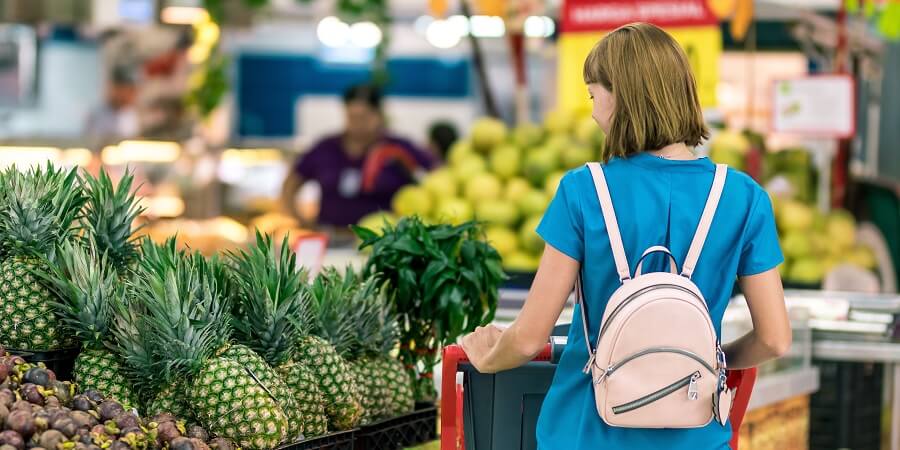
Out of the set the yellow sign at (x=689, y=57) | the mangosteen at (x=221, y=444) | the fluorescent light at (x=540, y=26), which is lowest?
the mangosteen at (x=221, y=444)

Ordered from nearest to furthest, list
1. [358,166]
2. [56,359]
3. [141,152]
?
[56,359]
[358,166]
[141,152]

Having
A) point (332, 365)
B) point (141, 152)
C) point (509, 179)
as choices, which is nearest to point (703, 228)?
point (332, 365)

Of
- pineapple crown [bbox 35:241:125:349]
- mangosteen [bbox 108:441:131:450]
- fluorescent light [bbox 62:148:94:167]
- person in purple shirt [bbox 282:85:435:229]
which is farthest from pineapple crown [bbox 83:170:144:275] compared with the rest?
fluorescent light [bbox 62:148:94:167]

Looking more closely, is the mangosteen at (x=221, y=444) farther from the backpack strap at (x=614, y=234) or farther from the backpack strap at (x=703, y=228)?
the backpack strap at (x=703, y=228)

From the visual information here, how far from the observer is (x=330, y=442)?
8.80ft

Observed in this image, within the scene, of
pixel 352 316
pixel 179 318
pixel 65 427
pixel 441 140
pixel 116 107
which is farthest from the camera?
pixel 116 107

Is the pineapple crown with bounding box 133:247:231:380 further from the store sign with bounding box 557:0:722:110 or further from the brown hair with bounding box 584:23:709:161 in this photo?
the store sign with bounding box 557:0:722:110

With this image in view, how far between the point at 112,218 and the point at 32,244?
0.71 feet

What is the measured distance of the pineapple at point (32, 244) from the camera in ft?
8.43

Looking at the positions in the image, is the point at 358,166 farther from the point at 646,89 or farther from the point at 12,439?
the point at 12,439

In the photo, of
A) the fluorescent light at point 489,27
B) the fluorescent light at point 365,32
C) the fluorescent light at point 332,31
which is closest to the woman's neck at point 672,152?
the fluorescent light at point 365,32

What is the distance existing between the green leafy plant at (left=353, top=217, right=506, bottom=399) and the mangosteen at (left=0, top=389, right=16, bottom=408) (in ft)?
3.73

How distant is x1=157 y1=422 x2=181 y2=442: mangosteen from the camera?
2.36 meters

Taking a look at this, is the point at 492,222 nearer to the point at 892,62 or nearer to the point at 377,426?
the point at 377,426
